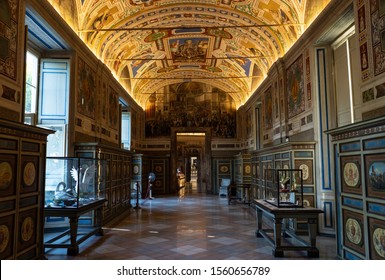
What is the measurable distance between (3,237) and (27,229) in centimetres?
77

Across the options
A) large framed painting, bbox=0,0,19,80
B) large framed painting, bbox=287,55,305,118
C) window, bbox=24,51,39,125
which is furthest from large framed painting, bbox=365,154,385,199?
window, bbox=24,51,39,125

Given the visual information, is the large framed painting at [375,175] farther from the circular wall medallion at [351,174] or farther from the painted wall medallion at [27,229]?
the painted wall medallion at [27,229]

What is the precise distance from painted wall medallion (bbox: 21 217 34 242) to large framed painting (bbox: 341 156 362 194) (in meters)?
6.06

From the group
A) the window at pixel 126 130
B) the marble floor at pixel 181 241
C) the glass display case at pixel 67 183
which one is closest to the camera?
the marble floor at pixel 181 241

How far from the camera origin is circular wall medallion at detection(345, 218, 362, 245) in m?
5.52

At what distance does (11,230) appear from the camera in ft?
17.1

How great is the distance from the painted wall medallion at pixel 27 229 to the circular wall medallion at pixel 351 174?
608cm

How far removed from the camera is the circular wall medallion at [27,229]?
5.60 m

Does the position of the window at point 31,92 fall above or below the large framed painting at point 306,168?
above

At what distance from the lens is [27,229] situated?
18.8ft

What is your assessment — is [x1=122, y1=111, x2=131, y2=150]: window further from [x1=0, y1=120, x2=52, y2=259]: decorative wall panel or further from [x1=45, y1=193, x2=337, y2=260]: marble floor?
[x1=0, y1=120, x2=52, y2=259]: decorative wall panel

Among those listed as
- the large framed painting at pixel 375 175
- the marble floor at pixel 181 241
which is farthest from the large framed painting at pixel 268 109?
the large framed painting at pixel 375 175

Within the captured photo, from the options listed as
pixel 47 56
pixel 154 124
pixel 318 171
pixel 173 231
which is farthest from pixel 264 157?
pixel 154 124

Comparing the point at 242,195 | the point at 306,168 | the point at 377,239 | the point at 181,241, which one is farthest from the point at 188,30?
the point at 377,239
